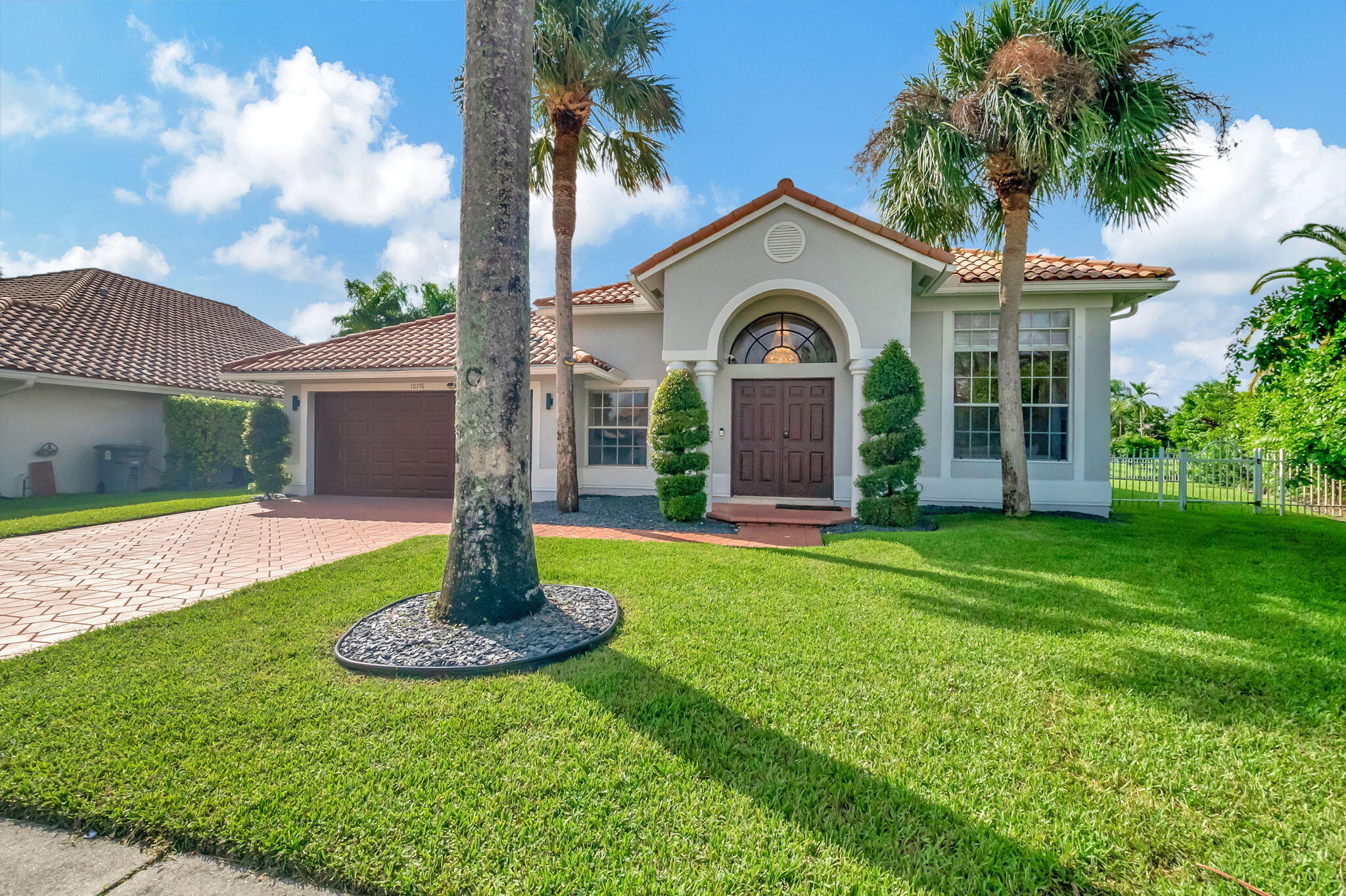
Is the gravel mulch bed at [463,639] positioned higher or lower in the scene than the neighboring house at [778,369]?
lower

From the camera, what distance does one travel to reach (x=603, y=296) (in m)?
13.0

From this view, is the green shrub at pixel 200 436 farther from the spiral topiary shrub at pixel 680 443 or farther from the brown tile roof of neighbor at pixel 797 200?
the brown tile roof of neighbor at pixel 797 200

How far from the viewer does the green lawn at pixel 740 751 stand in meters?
2.06

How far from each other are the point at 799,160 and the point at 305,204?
14.9m

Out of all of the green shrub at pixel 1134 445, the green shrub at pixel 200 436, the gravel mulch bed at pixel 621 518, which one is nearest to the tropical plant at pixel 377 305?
the green shrub at pixel 200 436

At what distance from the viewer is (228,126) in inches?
436

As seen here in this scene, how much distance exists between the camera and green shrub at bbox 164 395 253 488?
47.0 feet

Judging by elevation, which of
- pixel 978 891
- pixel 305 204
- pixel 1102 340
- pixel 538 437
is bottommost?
pixel 978 891

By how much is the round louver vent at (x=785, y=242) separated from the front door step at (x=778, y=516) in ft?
15.5

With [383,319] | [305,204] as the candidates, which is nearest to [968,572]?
[305,204]

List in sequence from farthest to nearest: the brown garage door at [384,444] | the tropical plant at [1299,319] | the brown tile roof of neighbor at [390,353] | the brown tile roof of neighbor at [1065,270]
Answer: the brown garage door at [384,444], the brown tile roof of neighbor at [390,353], the brown tile roof of neighbor at [1065,270], the tropical plant at [1299,319]

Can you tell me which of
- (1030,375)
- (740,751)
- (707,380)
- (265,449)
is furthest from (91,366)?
(1030,375)

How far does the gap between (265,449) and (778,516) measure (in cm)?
1173

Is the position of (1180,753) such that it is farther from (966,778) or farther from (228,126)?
(228,126)
